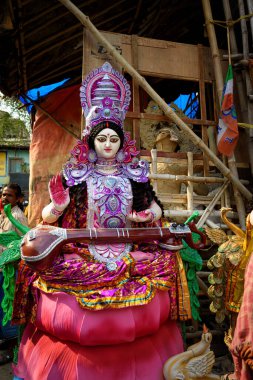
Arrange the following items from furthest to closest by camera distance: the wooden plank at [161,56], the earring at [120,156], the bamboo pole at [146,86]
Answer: the wooden plank at [161,56] < the bamboo pole at [146,86] < the earring at [120,156]

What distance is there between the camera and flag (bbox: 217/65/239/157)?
3963 mm

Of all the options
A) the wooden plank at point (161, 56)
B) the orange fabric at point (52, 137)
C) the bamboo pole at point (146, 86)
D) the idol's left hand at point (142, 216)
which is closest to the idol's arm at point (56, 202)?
the idol's left hand at point (142, 216)

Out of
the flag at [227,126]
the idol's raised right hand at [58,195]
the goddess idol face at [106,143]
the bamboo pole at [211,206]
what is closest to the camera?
the idol's raised right hand at [58,195]

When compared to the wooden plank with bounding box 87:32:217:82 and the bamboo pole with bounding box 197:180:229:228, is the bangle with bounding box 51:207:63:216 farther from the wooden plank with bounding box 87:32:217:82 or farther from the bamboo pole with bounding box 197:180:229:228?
the wooden plank with bounding box 87:32:217:82

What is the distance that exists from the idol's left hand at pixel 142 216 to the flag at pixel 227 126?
63.9 inches

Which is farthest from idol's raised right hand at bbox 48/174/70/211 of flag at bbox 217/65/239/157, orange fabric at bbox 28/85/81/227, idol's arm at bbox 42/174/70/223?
orange fabric at bbox 28/85/81/227

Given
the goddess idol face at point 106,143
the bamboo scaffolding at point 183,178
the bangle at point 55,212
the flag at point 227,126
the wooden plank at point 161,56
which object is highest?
the wooden plank at point 161,56

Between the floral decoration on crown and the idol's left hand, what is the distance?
2.32 ft

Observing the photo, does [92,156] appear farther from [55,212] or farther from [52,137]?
[52,137]

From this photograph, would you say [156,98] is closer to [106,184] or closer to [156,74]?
[156,74]

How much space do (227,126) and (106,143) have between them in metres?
1.69

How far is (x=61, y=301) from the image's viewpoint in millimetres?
2268

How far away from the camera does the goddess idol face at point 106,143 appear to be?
2.83m

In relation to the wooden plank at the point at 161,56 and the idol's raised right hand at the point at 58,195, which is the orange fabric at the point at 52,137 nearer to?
the wooden plank at the point at 161,56
